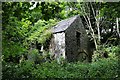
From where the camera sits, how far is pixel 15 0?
10.4 feet

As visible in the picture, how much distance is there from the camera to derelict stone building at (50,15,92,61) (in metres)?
15.1

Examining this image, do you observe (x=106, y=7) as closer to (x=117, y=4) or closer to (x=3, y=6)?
(x=117, y=4)

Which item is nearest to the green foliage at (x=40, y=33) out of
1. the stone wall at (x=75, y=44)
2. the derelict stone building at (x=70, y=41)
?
the derelict stone building at (x=70, y=41)

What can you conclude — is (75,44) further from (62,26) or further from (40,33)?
(40,33)

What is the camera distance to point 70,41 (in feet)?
50.7

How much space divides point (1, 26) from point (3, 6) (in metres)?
0.64

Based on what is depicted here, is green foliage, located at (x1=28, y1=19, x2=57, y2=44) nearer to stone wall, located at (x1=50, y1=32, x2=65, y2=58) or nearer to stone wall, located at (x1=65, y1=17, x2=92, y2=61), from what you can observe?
stone wall, located at (x1=50, y1=32, x2=65, y2=58)

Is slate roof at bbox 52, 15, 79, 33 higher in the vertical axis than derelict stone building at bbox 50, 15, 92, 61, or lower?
higher

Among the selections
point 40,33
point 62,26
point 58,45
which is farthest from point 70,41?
point 40,33

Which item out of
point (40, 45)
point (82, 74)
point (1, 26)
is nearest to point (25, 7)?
point (1, 26)

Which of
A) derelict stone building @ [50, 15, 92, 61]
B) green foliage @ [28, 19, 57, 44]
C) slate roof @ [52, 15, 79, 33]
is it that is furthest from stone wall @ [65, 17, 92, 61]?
green foliage @ [28, 19, 57, 44]

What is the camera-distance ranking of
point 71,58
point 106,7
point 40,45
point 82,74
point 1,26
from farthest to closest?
point 40,45 < point 71,58 < point 82,74 < point 1,26 < point 106,7

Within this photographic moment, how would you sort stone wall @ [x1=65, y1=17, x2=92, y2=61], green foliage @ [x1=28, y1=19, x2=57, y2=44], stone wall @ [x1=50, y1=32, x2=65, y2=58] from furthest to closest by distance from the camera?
1. green foliage @ [x1=28, y1=19, x2=57, y2=44]
2. stone wall @ [x1=65, y1=17, x2=92, y2=61]
3. stone wall @ [x1=50, y1=32, x2=65, y2=58]

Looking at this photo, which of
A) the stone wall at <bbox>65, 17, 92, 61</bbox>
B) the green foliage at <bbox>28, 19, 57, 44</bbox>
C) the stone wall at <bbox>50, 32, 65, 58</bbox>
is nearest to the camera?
the stone wall at <bbox>50, 32, 65, 58</bbox>
